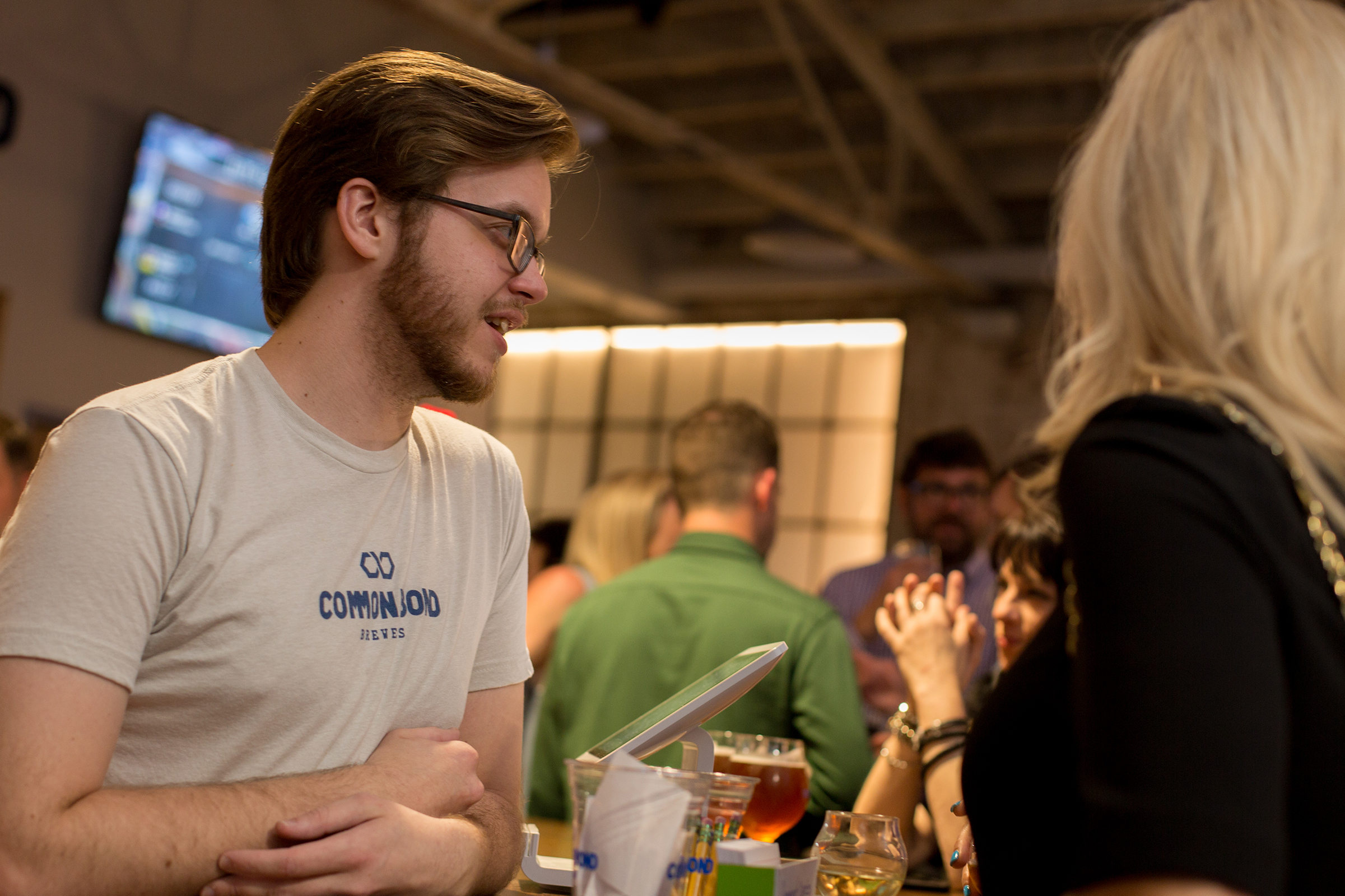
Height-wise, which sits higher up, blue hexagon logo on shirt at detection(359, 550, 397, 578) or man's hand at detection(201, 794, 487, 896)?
blue hexagon logo on shirt at detection(359, 550, 397, 578)

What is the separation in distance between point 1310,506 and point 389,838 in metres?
0.81

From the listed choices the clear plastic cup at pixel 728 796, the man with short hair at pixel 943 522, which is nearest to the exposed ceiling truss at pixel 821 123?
the man with short hair at pixel 943 522

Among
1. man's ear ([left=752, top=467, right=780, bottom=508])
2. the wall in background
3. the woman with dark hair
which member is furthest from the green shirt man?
the wall in background

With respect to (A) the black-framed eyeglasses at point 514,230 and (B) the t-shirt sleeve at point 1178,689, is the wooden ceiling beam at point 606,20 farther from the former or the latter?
(B) the t-shirt sleeve at point 1178,689

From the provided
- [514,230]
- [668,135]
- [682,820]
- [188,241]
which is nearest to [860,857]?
[682,820]

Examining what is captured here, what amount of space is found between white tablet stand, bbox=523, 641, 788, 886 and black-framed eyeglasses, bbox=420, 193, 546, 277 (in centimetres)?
50

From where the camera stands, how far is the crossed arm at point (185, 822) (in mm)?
962

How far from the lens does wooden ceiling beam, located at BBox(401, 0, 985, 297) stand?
459 cm

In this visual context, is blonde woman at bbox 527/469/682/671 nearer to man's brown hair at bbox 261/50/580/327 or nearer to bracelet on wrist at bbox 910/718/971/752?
bracelet on wrist at bbox 910/718/971/752

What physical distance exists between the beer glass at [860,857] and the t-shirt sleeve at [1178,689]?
1.99ft

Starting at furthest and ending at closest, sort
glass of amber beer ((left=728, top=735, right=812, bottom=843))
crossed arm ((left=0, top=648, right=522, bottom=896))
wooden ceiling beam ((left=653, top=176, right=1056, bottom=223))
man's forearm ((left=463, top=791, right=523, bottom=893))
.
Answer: wooden ceiling beam ((left=653, top=176, right=1056, bottom=223)) → glass of amber beer ((left=728, top=735, right=812, bottom=843)) → man's forearm ((left=463, top=791, right=523, bottom=893)) → crossed arm ((left=0, top=648, right=522, bottom=896))

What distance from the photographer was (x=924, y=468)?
4062 mm

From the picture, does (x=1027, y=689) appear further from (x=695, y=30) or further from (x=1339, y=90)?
(x=695, y=30)

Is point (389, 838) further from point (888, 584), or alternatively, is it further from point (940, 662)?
point (888, 584)
